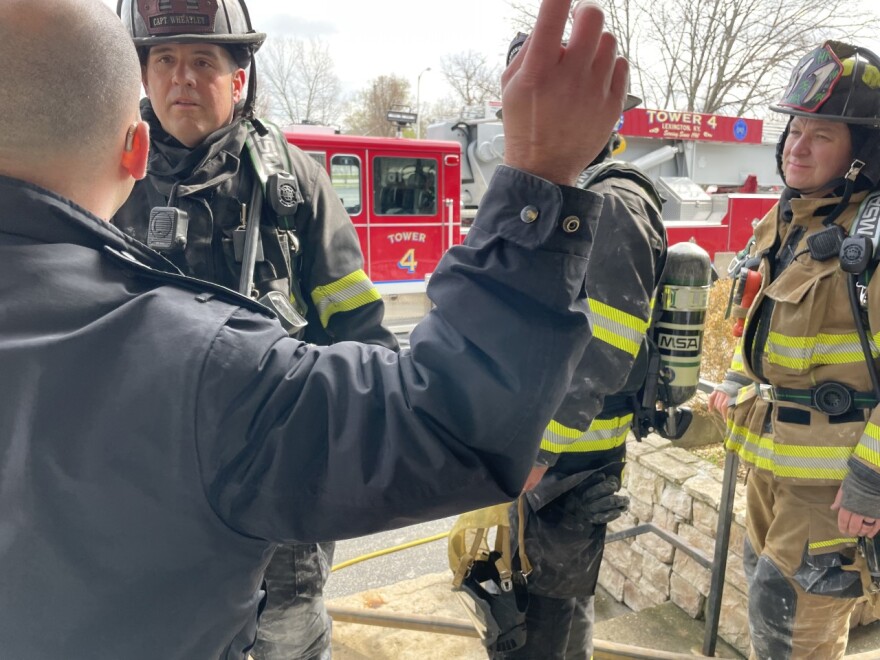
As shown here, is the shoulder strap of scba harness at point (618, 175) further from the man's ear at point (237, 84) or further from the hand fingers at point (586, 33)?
the hand fingers at point (586, 33)

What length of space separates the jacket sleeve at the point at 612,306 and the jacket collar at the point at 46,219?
1.32 m

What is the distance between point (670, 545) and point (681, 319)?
1586 mm

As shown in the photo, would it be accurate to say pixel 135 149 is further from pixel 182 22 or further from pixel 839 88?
pixel 839 88

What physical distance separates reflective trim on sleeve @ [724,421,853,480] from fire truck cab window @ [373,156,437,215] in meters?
6.58

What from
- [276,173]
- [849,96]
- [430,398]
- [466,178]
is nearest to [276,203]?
[276,173]

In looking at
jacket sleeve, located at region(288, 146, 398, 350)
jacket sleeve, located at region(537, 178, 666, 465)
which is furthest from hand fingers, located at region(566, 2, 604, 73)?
jacket sleeve, located at region(288, 146, 398, 350)

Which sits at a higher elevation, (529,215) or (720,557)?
(529,215)

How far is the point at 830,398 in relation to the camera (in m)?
1.93

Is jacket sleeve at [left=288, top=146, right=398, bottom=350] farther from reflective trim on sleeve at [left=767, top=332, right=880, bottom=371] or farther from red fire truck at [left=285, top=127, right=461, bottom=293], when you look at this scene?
red fire truck at [left=285, top=127, right=461, bottom=293]

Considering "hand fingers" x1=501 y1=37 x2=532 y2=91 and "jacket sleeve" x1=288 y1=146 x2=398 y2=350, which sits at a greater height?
"hand fingers" x1=501 y1=37 x2=532 y2=91

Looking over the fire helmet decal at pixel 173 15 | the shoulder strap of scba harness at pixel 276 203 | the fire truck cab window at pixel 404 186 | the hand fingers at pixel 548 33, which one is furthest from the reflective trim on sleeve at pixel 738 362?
the fire truck cab window at pixel 404 186

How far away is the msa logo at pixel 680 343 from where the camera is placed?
2135mm

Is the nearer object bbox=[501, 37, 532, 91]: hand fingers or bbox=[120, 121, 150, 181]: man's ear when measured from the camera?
bbox=[501, 37, 532, 91]: hand fingers

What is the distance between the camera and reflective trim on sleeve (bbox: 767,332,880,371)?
1901mm
